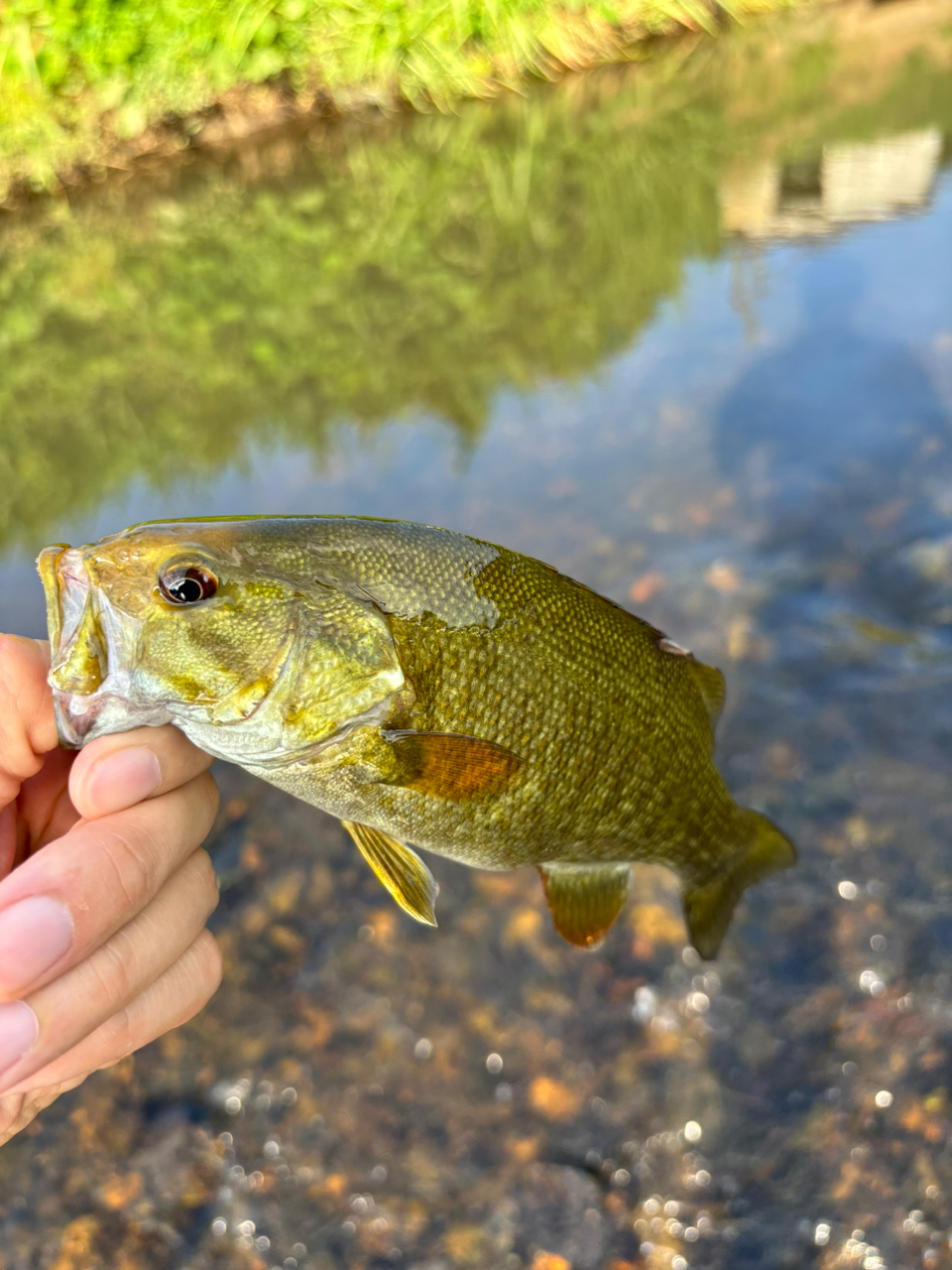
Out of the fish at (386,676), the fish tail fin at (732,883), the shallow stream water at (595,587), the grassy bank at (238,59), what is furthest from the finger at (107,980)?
the grassy bank at (238,59)

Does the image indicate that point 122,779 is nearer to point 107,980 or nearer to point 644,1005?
point 107,980

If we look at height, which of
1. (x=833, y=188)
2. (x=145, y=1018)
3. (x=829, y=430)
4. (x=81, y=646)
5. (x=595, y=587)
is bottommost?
(x=595, y=587)

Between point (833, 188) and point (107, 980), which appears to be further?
point (833, 188)

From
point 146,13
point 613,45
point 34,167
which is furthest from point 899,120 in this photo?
point 34,167

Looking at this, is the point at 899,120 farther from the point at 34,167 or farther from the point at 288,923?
the point at 288,923

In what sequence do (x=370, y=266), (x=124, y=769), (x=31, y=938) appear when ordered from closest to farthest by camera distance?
(x=31, y=938) < (x=124, y=769) < (x=370, y=266)

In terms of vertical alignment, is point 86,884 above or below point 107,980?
above

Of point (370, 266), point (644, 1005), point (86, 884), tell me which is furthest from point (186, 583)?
point (370, 266)

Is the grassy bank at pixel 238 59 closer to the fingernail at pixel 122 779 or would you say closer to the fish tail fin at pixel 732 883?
the fingernail at pixel 122 779

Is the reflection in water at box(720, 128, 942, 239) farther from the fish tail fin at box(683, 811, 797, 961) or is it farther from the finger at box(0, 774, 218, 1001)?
the finger at box(0, 774, 218, 1001)

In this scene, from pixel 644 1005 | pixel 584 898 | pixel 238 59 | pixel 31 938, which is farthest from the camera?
pixel 238 59
